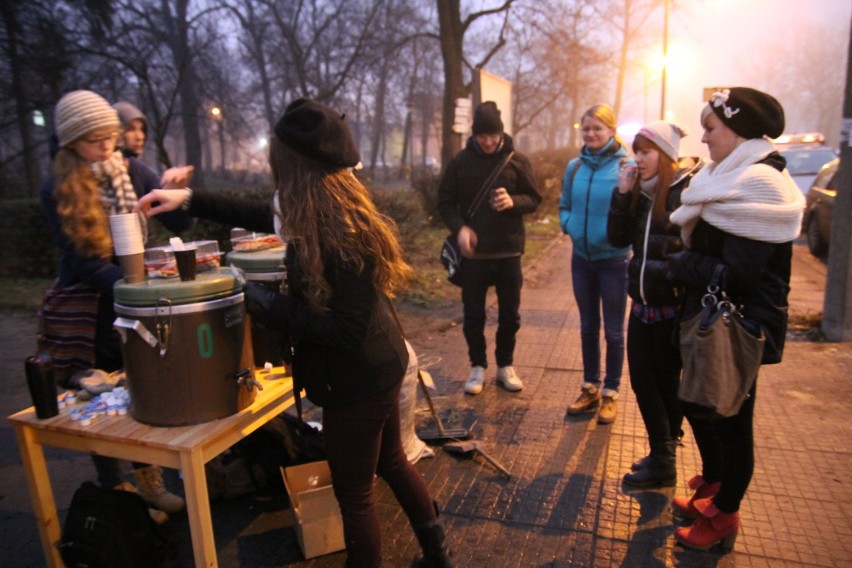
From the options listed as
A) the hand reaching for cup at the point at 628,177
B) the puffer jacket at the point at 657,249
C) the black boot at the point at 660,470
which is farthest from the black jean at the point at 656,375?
the hand reaching for cup at the point at 628,177

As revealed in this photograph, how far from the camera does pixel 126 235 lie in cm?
216

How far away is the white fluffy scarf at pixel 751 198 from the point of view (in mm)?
2262

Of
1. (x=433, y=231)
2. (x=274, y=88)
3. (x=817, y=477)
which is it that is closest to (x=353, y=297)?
(x=817, y=477)

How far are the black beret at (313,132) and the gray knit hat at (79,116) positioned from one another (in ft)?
3.64

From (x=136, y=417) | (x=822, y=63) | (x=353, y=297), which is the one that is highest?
(x=822, y=63)

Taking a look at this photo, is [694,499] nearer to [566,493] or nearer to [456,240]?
[566,493]

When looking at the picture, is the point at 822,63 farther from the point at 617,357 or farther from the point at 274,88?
the point at 617,357

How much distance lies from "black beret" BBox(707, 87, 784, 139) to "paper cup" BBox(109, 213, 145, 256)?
227 centimetres

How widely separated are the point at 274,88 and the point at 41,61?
2318 centimetres

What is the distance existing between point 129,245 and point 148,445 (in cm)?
71

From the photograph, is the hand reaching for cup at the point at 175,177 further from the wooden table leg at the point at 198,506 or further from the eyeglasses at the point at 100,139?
the wooden table leg at the point at 198,506

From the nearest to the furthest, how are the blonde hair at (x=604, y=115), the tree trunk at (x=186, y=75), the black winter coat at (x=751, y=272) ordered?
the black winter coat at (x=751, y=272)
the blonde hair at (x=604, y=115)
the tree trunk at (x=186, y=75)

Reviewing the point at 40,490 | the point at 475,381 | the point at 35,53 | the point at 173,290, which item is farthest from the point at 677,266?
the point at 35,53

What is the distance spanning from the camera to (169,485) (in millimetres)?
3414
